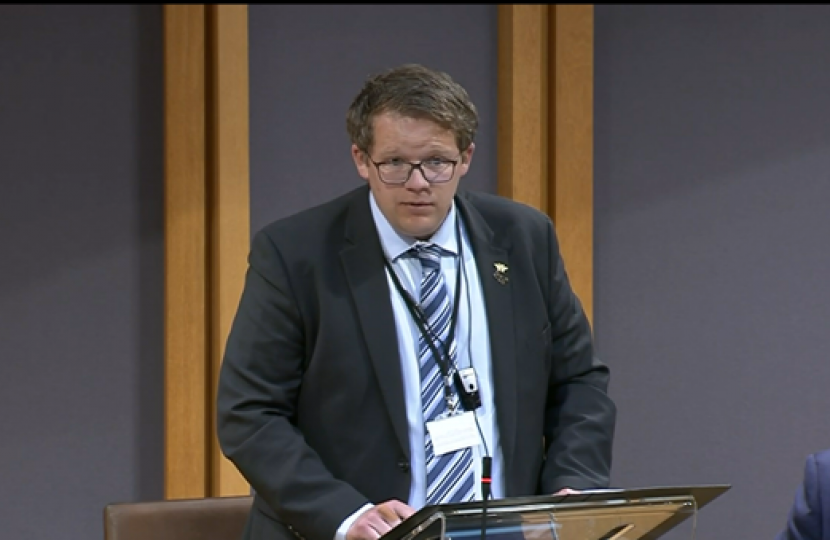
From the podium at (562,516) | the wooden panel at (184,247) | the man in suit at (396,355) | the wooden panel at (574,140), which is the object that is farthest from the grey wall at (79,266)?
the podium at (562,516)

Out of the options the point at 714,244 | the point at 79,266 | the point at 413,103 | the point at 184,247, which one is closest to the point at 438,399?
the point at 413,103

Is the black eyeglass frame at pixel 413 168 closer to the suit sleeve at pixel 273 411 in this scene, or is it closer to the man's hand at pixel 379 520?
the suit sleeve at pixel 273 411

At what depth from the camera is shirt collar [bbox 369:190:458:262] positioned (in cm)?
247

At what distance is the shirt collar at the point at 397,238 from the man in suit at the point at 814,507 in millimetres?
813

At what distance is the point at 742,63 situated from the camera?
4.05 meters

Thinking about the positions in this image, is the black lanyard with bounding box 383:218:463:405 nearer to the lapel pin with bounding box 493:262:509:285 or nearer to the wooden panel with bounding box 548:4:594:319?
the lapel pin with bounding box 493:262:509:285

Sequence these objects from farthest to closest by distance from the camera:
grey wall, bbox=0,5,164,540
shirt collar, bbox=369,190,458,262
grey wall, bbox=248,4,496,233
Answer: grey wall, bbox=248,4,496,233 → grey wall, bbox=0,5,164,540 → shirt collar, bbox=369,190,458,262

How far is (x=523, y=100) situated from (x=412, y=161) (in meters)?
1.73

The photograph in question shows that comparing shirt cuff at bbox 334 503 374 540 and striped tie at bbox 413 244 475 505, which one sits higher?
striped tie at bbox 413 244 475 505

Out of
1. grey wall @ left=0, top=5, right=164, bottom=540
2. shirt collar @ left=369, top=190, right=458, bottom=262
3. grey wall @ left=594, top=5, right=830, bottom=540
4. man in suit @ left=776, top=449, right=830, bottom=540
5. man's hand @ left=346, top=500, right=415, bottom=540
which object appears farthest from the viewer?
grey wall @ left=594, top=5, right=830, bottom=540

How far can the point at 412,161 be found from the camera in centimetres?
229

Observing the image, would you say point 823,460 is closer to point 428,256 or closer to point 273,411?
point 428,256

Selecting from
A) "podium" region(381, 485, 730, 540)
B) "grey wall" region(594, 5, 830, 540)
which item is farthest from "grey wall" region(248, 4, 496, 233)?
"podium" region(381, 485, 730, 540)

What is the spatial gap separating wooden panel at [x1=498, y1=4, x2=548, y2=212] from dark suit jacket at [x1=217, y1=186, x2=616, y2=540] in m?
1.42
